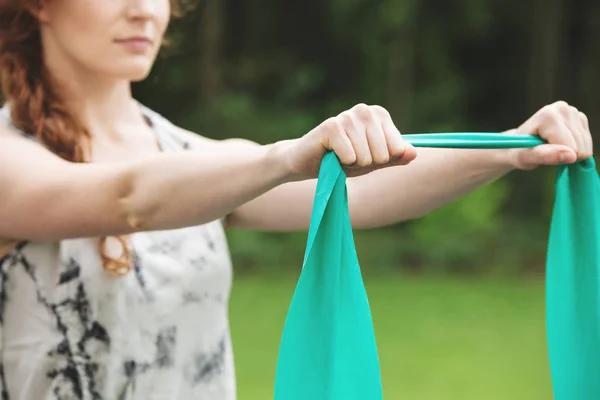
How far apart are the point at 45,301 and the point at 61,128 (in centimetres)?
30

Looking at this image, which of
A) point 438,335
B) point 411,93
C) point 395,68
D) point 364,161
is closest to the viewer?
point 364,161

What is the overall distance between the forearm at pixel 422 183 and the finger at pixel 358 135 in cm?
47

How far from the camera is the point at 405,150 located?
1.30 metres

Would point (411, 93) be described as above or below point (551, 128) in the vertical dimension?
above

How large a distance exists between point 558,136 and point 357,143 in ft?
1.51

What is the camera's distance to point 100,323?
5.44ft

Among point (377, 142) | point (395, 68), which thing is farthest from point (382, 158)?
point (395, 68)

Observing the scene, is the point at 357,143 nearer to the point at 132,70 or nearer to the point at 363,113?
the point at 363,113

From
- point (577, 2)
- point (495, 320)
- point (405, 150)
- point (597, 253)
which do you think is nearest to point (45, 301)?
point (405, 150)

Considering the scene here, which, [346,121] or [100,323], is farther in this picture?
[100,323]

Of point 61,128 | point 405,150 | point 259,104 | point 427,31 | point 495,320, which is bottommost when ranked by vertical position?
point 495,320

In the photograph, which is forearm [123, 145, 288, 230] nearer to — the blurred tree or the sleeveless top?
the sleeveless top

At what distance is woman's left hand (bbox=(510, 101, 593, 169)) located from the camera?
1.58 metres

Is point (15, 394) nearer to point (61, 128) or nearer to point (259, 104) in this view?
point (61, 128)
